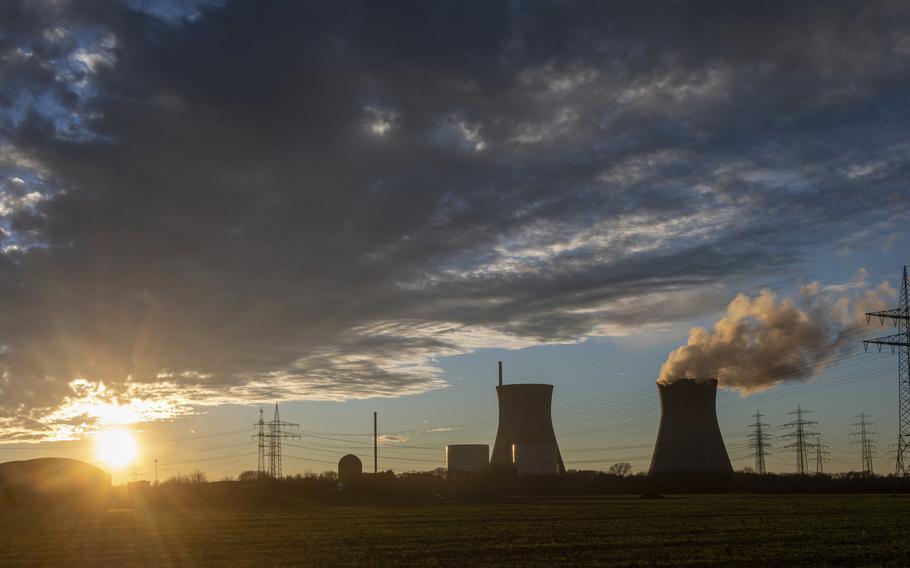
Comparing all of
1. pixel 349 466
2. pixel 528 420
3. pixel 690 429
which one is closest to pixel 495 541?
pixel 690 429

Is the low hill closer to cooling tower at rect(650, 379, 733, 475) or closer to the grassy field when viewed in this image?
the grassy field

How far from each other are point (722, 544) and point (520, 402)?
54073 millimetres

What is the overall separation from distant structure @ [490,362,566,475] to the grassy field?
39150 millimetres

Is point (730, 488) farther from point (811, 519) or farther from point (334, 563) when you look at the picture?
point (334, 563)

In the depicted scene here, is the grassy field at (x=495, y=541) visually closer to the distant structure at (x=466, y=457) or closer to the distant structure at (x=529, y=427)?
A: the distant structure at (x=529, y=427)

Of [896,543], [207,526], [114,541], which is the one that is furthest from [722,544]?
[207,526]

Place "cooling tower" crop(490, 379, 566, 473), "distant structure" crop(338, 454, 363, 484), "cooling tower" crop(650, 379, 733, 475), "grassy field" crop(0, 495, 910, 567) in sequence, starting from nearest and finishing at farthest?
1. "grassy field" crop(0, 495, 910, 567)
2. "cooling tower" crop(650, 379, 733, 475)
3. "cooling tower" crop(490, 379, 566, 473)
4. "distant structure" crop(338, 454, 363, 484)

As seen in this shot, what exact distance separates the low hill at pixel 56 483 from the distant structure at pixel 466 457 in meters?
33.8

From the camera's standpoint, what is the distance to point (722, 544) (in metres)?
22.7

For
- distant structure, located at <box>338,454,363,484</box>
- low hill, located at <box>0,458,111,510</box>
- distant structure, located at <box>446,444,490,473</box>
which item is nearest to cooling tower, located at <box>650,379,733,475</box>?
→ distant structure, located at <box>446,444,490,473</box>

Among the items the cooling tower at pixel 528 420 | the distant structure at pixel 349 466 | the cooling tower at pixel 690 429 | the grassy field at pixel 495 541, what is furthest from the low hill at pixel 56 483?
the cooling tower at pixel 690 429

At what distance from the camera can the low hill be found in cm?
6384

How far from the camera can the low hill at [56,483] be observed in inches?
Answer: 2514

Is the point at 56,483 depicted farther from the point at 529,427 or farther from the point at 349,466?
the point at 529,427
